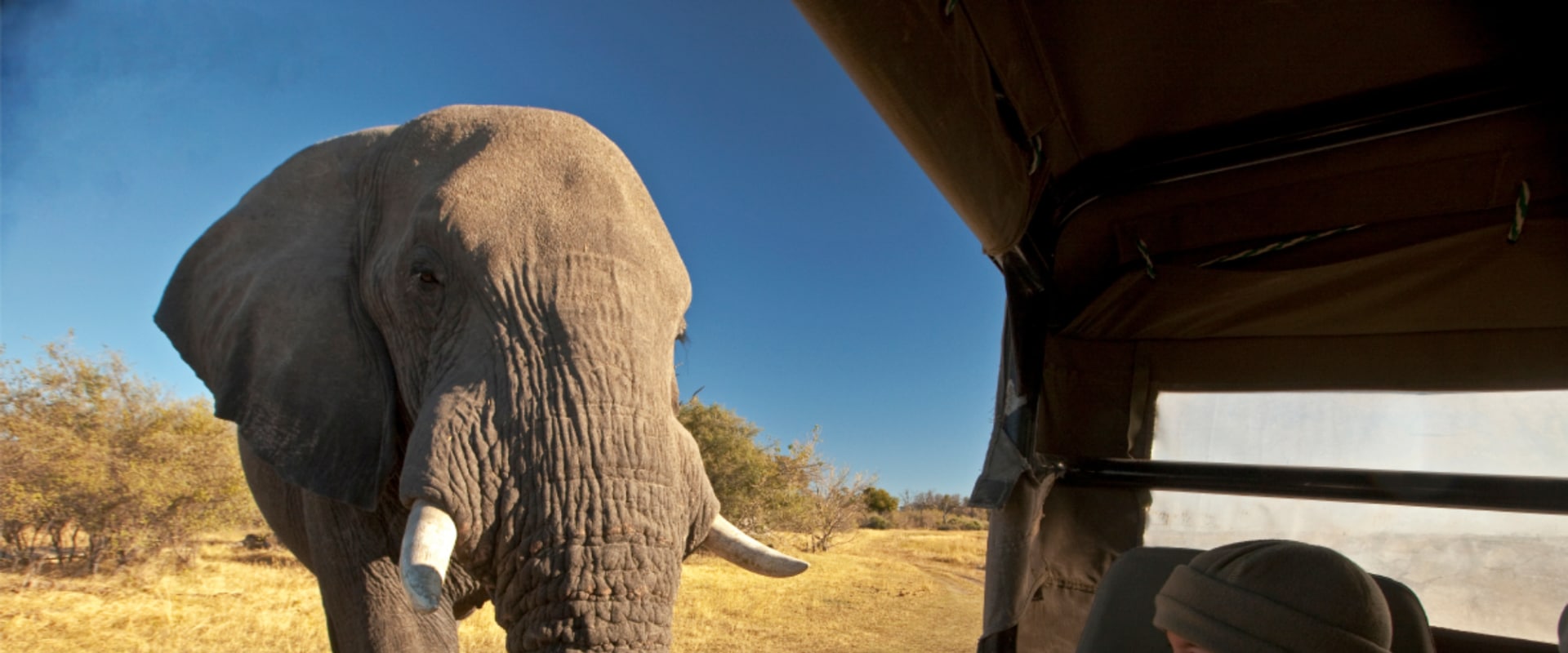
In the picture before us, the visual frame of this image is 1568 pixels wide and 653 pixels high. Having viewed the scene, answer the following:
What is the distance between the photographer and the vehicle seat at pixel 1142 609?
60.2 inches

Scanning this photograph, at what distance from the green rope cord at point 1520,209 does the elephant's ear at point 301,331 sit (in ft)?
12.5

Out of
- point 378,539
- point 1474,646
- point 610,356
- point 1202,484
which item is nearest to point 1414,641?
point 1474,646

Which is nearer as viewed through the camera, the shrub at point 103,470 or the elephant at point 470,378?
the elephant at point 470,378

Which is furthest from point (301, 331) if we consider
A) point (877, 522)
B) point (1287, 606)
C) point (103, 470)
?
point (877, 522)

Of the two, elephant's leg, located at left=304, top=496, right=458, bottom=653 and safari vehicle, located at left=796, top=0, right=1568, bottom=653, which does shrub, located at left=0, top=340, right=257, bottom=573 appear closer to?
elephant's leg, located at left=304, top=496, right=458, bottom=653

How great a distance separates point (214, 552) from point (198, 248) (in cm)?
1693

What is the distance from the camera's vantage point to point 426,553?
2.25 meters

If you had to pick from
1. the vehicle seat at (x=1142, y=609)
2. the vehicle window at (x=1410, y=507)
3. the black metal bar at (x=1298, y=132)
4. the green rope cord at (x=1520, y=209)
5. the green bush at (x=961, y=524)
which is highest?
the black metal bar at (x=1298, y=132)

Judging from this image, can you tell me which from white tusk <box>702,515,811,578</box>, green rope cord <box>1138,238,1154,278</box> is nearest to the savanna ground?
white tusk <box>702,515,811,578</box>

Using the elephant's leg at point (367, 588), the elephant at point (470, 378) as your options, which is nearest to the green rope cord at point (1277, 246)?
the elephant at point (470, 378)

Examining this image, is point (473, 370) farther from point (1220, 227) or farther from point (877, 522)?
point (877, 522)

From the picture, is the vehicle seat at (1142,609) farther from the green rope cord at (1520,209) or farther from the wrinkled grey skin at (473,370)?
the wrinkled grey skin at (473,370)

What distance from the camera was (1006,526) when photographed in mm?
2717

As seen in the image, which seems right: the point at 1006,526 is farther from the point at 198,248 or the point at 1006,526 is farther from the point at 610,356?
A: the point at 198,248
